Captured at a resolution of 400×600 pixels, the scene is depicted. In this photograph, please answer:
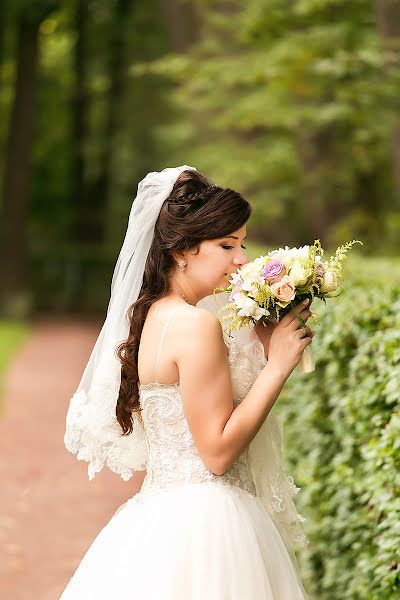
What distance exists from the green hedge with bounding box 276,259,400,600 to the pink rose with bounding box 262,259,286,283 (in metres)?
1.20

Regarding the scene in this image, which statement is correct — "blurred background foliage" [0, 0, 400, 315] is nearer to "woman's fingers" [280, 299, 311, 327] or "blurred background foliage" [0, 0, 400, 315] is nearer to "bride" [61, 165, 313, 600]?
"bride" [61, 165, 313, 600]

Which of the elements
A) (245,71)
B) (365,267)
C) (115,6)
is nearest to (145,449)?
(365,267)

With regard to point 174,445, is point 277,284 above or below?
above

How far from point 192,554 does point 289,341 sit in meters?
0.71

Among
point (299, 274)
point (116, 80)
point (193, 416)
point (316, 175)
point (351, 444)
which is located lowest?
point (116, 80)

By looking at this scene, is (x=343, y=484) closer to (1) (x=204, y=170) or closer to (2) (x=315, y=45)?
(2) (x=315, y=45)

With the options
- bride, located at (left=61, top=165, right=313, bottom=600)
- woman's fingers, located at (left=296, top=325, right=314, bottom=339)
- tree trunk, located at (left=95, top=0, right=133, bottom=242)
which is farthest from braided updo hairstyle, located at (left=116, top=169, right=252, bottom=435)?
tree trunk, located at (left=95, top=0, right=133, bottom=242)

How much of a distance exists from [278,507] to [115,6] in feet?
99.1

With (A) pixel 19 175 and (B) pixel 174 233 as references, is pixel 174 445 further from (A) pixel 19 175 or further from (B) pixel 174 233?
(A) pixel 19 175

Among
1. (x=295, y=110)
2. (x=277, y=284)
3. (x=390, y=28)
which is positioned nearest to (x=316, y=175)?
(x=295, y=110)

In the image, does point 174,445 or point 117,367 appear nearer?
point 174,445

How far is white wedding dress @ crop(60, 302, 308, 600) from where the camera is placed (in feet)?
10.7

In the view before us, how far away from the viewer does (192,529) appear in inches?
130

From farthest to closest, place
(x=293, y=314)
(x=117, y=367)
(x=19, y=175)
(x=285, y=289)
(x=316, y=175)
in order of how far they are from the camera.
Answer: (x=19, y=175) < (x=316, y=175) < (x=117, y=367) < (x=293, y=314) < (x=285, y=289)
